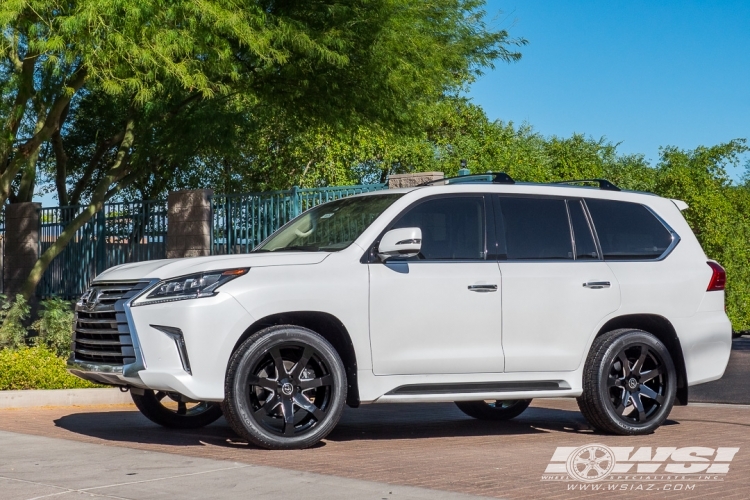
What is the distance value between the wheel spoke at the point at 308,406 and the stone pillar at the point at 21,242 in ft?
47.7

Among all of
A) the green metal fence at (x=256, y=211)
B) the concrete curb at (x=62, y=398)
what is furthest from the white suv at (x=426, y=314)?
the green metal fence at (x=256, y=211)

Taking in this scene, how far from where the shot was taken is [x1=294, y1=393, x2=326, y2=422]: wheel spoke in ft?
26.4

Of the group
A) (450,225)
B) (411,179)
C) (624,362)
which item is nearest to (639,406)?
(624,362)

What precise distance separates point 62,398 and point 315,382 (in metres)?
4.71

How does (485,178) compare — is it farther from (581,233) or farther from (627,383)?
(627,383)

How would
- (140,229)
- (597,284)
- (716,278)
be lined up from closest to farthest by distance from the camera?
(597,284), (716,278), (140,229)

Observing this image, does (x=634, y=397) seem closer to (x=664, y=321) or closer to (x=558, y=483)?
(x=664, y=321)

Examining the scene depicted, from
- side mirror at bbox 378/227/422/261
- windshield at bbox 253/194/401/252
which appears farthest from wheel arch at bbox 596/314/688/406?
windshield at bbox 253/194/401/252

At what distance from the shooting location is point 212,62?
15125 mm

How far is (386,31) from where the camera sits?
54.0 feet

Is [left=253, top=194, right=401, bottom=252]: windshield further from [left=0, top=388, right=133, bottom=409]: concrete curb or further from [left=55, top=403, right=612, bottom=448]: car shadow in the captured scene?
[left=0, top=388, right=133, bottom=409]: concrete curb

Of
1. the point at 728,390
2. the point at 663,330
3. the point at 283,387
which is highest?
the point at 663,330

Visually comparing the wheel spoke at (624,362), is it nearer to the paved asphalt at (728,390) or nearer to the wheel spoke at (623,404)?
the wheel spoke at (623,404)

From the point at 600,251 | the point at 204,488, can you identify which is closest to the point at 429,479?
the point at 204,488
